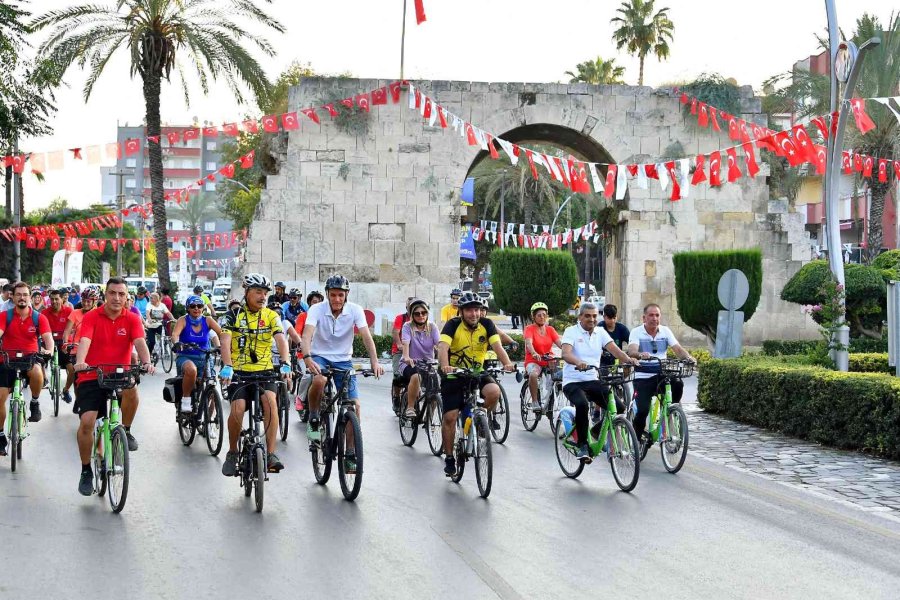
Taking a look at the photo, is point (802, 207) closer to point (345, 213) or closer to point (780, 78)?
point (780, 78)

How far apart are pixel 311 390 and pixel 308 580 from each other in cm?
374

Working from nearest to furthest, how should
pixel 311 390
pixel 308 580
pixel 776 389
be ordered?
pixel 308 580 → pixel 311 390 → pixel 776 389

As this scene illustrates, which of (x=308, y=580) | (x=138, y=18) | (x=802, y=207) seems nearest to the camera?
(x=308, y=580)

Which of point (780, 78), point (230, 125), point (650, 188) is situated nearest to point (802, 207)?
point (780, 78)

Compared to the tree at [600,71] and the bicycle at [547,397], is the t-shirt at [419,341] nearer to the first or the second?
the bicycle at [547,397]

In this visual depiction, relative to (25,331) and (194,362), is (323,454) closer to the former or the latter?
(194,362)

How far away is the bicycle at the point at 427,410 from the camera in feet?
37.6

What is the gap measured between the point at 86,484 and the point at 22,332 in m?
3.35

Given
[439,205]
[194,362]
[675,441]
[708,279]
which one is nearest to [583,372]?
[675,441]

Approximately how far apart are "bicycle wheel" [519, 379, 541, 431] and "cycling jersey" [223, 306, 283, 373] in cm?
549

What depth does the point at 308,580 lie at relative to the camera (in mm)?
5941

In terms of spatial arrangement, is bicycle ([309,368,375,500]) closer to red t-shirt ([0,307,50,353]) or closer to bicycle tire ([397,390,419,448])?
bicycle tire ([397,390,419,448])

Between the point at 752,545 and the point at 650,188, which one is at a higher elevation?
the point at 650,188

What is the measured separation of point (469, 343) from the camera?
9.66 meters
